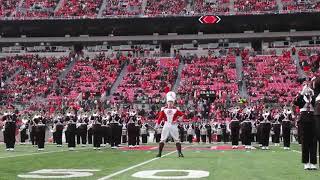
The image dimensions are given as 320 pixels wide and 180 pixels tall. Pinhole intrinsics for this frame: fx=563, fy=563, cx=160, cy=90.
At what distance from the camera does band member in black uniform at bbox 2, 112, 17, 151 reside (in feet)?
72.5

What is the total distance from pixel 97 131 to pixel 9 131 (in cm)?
351

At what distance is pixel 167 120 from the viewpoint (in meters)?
16.6

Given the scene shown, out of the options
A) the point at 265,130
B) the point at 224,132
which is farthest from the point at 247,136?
the point at 224,132

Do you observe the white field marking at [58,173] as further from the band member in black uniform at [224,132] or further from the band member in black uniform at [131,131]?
the band member in black uniform at [224,132]

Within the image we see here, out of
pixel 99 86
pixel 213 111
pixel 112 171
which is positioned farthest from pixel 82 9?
pixel 112 171

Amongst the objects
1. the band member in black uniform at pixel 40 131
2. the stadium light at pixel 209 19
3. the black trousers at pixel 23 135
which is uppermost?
the stadium light at pixel 209 19

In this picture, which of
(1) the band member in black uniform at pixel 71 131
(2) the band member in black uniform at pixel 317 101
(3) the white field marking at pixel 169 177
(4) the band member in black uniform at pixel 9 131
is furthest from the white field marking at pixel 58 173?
(4) the band member in black uniform at pixel 9 131

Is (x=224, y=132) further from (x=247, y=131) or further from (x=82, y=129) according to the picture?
(x=247, y=131)

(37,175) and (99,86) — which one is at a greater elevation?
(99,86)

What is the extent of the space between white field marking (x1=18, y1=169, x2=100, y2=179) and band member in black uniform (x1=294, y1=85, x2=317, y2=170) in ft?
14.0

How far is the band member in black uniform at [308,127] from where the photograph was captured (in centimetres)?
1123

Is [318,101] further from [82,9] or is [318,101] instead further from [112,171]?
[82,9]

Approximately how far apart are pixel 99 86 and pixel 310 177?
41.2m

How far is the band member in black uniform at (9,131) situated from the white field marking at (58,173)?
11195mm
